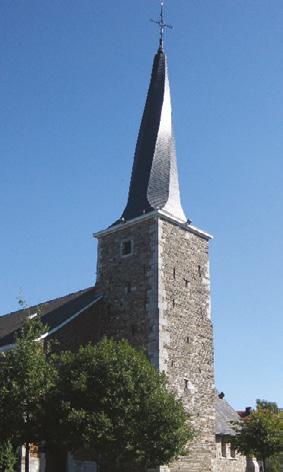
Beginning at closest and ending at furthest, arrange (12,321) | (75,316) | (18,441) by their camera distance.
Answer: (18,441) < (75,316) < (12,321)

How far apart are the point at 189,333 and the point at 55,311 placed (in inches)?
246

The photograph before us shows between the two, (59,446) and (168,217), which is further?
(168,217)

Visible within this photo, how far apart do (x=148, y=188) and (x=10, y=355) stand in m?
11.6

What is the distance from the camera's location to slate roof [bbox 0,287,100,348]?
25.4 metres

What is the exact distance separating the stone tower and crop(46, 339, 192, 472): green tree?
408 centimetres

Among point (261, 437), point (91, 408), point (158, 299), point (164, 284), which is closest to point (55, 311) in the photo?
point (158, 299)

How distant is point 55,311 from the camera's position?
27.5 meters

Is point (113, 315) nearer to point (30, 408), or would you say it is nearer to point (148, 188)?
point (148, 188)

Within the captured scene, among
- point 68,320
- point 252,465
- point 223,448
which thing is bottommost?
point 252,465

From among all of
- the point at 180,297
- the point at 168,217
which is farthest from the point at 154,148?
the point at 180,297

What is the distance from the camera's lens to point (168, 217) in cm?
2650

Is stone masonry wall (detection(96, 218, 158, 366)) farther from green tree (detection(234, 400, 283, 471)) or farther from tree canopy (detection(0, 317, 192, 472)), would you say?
green tree (detection(234, 400, 283, 471))

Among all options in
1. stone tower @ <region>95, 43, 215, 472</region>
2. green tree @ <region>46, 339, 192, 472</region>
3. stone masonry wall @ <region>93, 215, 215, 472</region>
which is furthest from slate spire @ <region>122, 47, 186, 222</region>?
green tree @ <region>46, 339, 192, 472</region>

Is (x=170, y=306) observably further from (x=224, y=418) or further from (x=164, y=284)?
(x=224, y=418)
